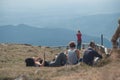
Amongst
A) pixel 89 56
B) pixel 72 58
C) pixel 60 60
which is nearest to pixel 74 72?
pixel 89 56

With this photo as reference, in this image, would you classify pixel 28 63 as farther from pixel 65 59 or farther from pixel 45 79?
pixel 45 79

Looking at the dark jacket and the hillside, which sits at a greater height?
the dark jacket

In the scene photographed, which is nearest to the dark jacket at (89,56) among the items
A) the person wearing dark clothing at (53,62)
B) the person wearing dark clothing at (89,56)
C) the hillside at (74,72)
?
the person wearing dark clothing at (89,56)

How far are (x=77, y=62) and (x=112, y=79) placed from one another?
6.87 metres

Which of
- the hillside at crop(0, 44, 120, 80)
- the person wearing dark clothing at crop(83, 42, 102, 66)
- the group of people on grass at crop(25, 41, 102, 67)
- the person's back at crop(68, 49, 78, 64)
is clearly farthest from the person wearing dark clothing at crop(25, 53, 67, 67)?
the hillside at crop(0, 44, 120, 80)

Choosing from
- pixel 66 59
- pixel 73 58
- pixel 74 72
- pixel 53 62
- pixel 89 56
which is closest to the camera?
pixel 74 72

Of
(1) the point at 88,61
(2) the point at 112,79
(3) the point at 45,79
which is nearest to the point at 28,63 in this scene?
(1) the point at 88,61

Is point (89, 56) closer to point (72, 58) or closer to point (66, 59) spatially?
point (72, 58)

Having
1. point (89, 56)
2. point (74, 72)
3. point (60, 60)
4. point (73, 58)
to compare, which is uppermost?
point (89, 56)

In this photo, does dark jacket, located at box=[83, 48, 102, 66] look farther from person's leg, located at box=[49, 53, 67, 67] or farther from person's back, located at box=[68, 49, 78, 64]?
person's leg, located at box=[49, 53, 67, 67]

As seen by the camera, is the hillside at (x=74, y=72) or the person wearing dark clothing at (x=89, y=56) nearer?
the hillside at (x=74, y=72)

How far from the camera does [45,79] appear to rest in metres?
23.2

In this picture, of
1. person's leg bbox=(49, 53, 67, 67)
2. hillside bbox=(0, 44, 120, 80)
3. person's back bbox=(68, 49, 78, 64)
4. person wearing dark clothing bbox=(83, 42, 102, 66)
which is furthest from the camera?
person's leg bbox=(49, 53, 67, 67)

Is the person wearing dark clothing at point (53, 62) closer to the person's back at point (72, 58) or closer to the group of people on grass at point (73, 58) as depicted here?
the group of people on grass at point (73, 58)
